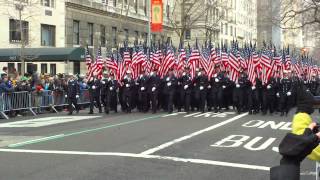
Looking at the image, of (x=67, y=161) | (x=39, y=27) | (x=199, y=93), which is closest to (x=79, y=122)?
(x=199, y=93)

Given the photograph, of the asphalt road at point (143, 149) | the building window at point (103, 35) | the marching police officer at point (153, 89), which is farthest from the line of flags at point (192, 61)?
the building window at point (103, 35)

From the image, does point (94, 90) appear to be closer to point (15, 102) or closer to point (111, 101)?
point (111, 101)

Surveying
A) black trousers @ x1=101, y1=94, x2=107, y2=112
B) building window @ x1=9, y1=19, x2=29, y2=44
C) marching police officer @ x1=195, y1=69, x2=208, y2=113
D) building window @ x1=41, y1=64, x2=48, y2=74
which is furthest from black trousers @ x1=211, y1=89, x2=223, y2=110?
building window @ x1=41, y1=64, x2=48, y2=74

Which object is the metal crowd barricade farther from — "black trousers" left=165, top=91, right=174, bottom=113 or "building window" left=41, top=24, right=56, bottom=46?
"building window" left=41, top=24, right=56, bottom=46

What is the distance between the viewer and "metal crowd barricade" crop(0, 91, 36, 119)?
875 inches

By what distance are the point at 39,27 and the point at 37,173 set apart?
3223 centimetres

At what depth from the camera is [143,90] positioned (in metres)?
24.0

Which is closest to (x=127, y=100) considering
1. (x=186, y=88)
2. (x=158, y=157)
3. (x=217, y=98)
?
(x=186, y=88)

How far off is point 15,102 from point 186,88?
6.94 m

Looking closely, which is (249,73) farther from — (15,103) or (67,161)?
(67,161)

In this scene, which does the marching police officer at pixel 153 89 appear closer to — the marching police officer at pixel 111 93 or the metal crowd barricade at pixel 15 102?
the marching police officer at pixel 111 93

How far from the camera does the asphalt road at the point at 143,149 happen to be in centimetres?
977

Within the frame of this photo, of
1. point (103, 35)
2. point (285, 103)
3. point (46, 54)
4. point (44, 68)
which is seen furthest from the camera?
point (103, 35)

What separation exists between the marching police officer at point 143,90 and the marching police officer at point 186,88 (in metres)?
1.47
